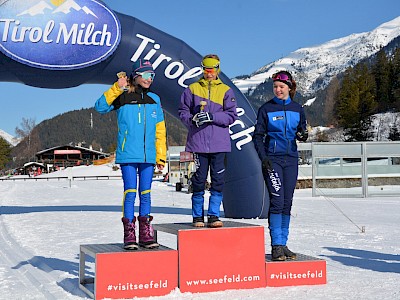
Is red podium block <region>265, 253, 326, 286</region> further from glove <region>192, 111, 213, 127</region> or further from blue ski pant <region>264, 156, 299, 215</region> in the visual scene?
glove <region>192, 111, 213, 127</region>

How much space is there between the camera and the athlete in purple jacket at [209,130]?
17.0 feet

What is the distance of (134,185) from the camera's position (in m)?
4.88

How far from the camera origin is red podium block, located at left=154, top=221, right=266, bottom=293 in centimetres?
454

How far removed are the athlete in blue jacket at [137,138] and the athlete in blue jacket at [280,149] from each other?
3.10ft

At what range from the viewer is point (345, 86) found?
62344 millimetres

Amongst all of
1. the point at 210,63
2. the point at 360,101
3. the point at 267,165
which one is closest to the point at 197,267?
the point at 267,165

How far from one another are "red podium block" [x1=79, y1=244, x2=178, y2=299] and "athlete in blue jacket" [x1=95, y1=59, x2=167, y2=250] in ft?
0.93

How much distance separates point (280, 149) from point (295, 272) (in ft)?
3.57

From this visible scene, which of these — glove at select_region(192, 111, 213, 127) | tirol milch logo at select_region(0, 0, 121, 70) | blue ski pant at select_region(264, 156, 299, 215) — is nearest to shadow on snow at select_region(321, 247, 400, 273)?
blue ski pant at select_region(264, 156, 299, 215)

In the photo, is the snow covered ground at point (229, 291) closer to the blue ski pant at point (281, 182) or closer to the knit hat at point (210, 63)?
the blue ski pant at point (281, 182)

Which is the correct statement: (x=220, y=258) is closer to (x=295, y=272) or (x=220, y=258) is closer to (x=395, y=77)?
(x=295, y=272)

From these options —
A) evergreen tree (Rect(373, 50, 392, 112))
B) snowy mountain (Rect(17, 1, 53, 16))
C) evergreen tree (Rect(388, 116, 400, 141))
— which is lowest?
snowy mountain (Rect(17, 1, 53, 16))

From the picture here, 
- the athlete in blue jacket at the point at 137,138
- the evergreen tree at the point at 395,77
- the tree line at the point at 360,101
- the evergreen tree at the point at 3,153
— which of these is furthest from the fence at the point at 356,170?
the evergreen tree at the point at 3,153

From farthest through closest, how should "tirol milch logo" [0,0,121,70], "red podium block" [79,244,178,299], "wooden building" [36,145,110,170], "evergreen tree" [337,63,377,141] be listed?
"wooden building" [36,145,110,170] → "evergreen tree" [337,63,377,141] → "tirol milch logo" [0,0,121,70] → "red podium block" [79,244,178,299]
